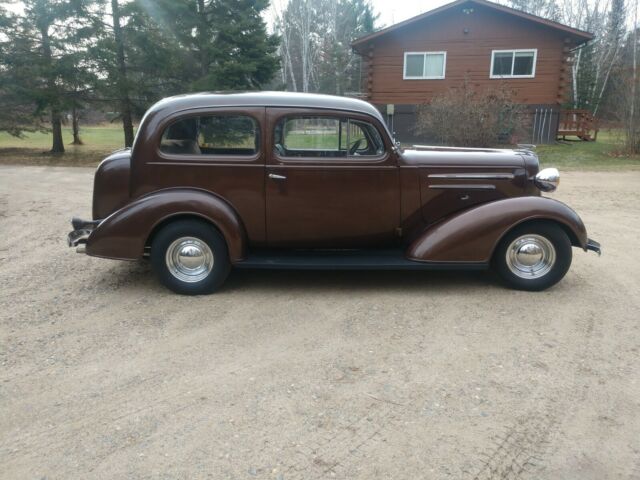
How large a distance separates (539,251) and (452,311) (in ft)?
3.92

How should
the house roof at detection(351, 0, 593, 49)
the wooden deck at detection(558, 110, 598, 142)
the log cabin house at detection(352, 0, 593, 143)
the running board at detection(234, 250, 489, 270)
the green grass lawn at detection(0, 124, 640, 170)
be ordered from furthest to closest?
the wooden deck at detection(558, 110, 598, 142), the log cabin house at detection(352, 0, 593, 143), the house roof at detection(351, 0, 593, 49), the green grass lawn at detection(0, 124, 640, 170), the running board at detection(234, 250, 489, 270)

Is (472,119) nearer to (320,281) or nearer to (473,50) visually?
(473,50)

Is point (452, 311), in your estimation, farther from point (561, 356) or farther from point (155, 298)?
point (155, 298)

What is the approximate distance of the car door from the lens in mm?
5027

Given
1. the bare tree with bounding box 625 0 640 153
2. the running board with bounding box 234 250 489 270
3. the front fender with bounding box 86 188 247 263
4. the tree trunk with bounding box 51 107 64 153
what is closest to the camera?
the front fender with bounding box 86 188 247 263

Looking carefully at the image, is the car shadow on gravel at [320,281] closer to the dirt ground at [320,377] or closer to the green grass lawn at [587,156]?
the dirt ground at [320,377]

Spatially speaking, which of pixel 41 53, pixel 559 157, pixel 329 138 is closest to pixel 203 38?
pixel 41 53

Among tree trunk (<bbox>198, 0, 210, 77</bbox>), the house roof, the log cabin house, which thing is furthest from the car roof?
the house roof

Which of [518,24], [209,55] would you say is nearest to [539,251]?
[209,55]

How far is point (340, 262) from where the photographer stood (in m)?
5.05

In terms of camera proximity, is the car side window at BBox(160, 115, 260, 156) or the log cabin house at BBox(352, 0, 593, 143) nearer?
the car side window at BBox(160, 115, 260, 156)

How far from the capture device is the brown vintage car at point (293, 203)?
4.97 m

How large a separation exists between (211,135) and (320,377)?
2737mm

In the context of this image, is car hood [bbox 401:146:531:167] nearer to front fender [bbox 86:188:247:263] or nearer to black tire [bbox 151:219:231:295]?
front fender [bbox 86:188:247:263]
